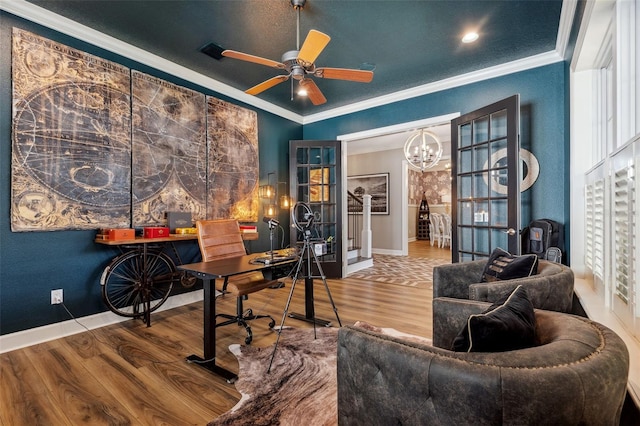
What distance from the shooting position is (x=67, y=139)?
108 inches

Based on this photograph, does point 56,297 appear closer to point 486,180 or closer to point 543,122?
point 486,180

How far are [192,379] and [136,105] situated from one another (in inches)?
112

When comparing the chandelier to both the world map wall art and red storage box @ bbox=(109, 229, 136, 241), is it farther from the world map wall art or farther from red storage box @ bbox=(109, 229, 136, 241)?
red storage box @ bbox=(109, 229, 136, 241)

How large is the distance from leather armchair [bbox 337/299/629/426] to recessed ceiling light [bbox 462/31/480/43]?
9.86ft

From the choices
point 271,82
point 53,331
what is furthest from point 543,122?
point 53,331

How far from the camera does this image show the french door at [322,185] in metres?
4.97

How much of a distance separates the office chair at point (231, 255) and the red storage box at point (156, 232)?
0.57 metres

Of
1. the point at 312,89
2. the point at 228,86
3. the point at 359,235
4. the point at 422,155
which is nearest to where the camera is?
the point at 312,89

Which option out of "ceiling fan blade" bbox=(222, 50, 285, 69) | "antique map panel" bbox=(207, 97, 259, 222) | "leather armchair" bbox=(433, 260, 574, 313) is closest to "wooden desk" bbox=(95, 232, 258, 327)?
"antique map panel" bbox=(207, 97, 259, 222)

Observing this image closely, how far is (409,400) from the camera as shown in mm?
847

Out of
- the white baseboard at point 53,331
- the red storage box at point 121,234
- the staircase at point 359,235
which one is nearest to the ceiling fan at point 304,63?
the red storage box at point 121,234

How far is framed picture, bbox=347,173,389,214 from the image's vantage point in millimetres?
7852

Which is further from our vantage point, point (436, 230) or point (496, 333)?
point (436, 230)

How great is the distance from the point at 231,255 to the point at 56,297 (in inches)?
61.7
